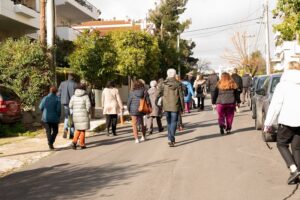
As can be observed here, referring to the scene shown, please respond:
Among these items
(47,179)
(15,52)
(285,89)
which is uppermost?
(15,52)

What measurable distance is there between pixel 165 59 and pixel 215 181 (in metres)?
39.4

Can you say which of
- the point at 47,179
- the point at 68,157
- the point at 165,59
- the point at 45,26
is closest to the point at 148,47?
the point at 165,59

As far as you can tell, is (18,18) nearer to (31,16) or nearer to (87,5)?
(31,16)

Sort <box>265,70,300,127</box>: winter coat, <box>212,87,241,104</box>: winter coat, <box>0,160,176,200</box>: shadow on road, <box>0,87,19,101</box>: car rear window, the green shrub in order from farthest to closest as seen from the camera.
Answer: the green shrub, <box>0,87,19,101</box>: car rear window, <box>212,87,241,104</box>: winter coat, <box>0,160,176,200</box>: shadow on road, <box>265,70,300,127</box>: winter coat

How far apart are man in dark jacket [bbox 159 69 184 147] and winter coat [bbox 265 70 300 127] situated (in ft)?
15.1

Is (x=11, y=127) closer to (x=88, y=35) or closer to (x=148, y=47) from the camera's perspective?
(x=88, y=35)

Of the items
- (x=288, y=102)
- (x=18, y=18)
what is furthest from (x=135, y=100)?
(x=18, y=18)

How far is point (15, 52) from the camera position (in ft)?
60.4

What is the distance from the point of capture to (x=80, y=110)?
494 inches

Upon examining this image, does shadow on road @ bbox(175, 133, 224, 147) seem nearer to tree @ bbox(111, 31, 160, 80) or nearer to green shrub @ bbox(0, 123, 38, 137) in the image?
green shrub @ bbox(0, 123, 38, 137)

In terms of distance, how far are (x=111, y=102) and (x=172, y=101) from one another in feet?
12.1

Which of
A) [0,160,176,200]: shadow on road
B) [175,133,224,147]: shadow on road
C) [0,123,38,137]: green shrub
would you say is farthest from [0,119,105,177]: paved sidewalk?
[175,133,224,147]: shadow on road

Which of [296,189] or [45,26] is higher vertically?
[45,26]

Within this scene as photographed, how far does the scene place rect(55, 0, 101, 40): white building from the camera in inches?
1529
